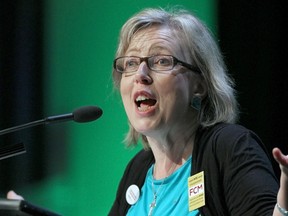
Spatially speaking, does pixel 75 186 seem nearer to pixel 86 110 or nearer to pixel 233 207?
pixel 86 110

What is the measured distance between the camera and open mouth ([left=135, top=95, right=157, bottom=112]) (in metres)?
1.80

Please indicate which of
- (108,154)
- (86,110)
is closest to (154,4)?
(108,154)

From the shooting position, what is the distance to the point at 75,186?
9.12 ft

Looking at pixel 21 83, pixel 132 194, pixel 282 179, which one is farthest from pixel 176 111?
pixel 21 83

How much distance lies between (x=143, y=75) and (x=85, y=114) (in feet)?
0.71

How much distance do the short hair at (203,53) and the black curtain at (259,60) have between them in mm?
797

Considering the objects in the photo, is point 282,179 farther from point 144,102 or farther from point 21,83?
point 21,83

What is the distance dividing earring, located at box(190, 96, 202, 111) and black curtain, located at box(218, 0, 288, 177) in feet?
2.80

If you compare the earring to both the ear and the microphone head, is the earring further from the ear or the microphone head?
the microphone head

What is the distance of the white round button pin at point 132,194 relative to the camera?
1923 millimetres

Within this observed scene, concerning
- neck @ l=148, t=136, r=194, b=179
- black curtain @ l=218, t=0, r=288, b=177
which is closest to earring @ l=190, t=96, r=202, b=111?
neck @ l=148, t=136, r=194, b=179

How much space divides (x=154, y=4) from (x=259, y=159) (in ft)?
4.87

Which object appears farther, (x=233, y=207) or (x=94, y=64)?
(x=94, y=64)

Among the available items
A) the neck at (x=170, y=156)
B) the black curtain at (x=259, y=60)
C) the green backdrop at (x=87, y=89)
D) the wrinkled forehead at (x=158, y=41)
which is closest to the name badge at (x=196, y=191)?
the neck at (x=170, y=156)
